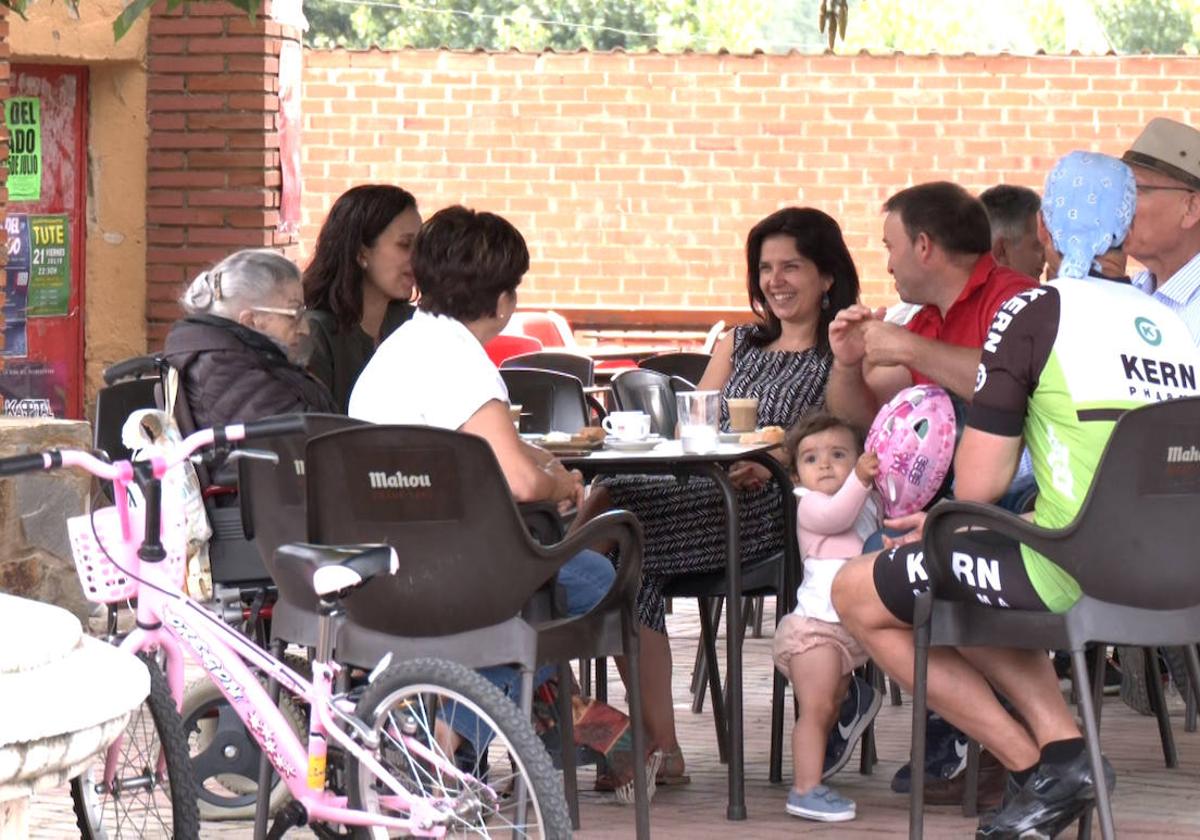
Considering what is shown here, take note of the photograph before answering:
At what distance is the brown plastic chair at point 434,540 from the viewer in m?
4.35

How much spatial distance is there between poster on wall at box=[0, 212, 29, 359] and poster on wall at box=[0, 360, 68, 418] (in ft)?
0.24

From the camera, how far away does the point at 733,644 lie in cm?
537

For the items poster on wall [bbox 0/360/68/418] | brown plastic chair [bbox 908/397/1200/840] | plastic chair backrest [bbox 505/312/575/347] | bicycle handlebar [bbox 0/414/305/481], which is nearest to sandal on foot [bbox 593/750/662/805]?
brown plastic chair [bbox 908/397/1200/840]

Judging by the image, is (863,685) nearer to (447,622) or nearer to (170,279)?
(447,622)

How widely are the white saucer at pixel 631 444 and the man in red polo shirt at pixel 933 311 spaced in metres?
0.54

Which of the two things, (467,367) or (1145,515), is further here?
(467,367)

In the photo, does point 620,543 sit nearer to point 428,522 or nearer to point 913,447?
point 428,522

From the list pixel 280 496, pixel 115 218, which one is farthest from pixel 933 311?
pixel 115 218

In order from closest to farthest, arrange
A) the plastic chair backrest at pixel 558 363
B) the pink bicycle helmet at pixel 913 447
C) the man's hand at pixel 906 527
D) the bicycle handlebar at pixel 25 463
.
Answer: the bicycle handlebar at pixel 25 463, the man's hand at pixel 906 527, the pink bicycle helmet at pixel 913 447, the plastic chair backrest at pixel 558 363

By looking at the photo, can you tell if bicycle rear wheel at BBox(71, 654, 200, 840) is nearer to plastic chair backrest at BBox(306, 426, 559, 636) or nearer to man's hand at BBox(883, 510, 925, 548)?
plastic chair backrest at BBox(306, 426, 559, 636)

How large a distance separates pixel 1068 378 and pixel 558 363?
5.25m

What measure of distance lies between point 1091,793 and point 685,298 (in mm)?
13672

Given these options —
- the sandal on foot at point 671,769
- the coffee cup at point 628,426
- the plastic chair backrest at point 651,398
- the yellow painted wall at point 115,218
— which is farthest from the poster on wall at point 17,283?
the sandal on foot at point 671,769

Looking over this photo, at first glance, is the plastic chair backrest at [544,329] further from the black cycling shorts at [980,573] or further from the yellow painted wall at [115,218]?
the black cycling shorts at [980,573]
